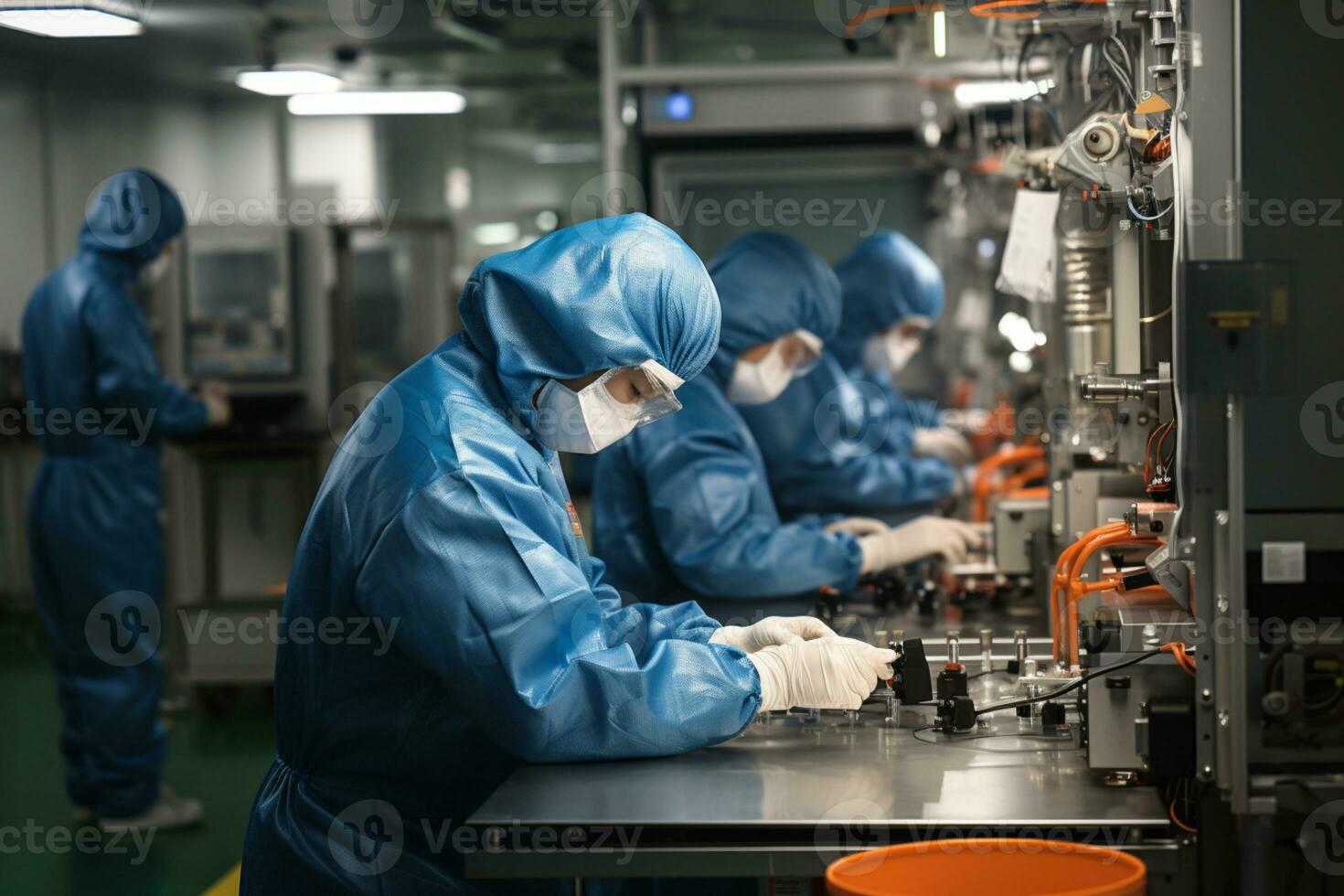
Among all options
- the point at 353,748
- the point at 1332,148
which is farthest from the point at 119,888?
the point at 1332,148

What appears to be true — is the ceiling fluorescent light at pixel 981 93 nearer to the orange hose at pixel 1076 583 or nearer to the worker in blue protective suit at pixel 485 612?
the orange hose at pixel 1076 583

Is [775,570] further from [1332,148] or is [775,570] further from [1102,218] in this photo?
[1332,148]

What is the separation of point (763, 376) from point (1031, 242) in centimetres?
93

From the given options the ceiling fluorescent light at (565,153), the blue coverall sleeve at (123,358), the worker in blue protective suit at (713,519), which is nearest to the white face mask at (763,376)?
the worker in blue protective suit at (713,519)

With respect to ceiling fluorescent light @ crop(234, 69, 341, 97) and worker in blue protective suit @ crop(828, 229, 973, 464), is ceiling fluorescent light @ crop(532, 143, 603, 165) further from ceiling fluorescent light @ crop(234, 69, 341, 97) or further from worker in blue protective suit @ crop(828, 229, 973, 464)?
worker in blue protective suit @ crop(828, 229, 973, 464)

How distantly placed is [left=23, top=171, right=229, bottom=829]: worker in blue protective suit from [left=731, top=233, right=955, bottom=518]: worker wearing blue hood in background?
1894 millimetres

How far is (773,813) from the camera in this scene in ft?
5.15

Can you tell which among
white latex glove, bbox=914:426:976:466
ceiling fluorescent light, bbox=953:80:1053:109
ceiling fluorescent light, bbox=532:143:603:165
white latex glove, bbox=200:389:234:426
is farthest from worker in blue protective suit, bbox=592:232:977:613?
ceiling fluorescent light, bbox=532:143:603:165

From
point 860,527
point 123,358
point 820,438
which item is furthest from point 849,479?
point 123,358

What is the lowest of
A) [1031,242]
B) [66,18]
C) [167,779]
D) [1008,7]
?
[167,779]

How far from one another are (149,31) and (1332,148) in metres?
7.13

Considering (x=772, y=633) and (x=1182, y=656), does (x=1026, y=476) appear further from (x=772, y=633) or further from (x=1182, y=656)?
(x=1182, y=656)

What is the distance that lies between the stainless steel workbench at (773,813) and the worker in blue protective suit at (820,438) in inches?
64.2

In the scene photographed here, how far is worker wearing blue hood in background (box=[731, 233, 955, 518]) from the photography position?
10.8 feet
